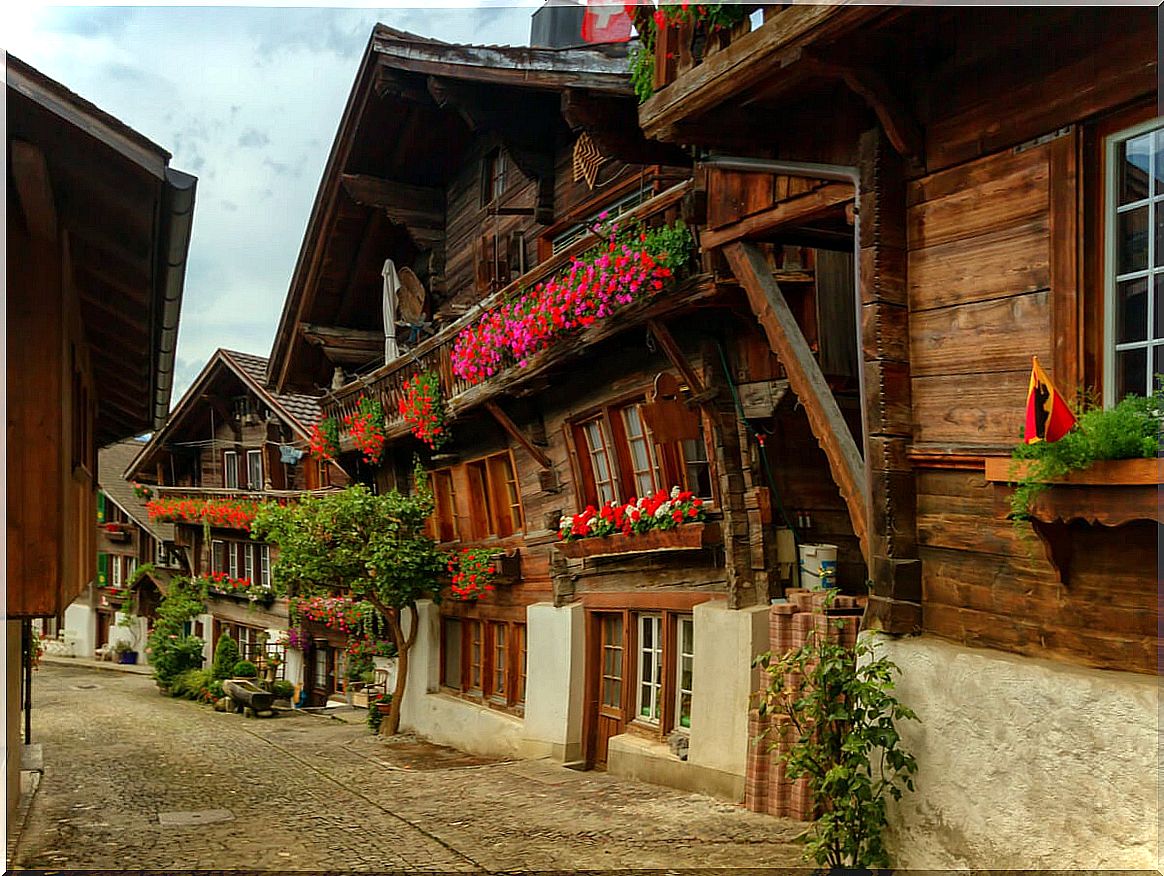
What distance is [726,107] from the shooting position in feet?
21.6

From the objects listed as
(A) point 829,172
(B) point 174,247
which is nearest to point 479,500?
(B) point 174,247

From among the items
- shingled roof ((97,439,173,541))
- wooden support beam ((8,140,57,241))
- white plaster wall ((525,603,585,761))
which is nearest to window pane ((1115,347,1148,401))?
wooden support beam ((8,140,57,241))

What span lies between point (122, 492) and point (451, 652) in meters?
26.2

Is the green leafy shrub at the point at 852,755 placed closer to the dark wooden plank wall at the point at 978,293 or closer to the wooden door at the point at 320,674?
the dark wooden plank wall at the point at 978,293

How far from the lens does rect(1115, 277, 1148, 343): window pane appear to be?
4.82m

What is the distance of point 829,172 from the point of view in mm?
6227

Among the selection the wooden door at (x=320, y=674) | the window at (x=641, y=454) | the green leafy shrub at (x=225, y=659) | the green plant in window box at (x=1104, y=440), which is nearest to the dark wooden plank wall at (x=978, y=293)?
the green plant in window box at (x=1104, y=440)

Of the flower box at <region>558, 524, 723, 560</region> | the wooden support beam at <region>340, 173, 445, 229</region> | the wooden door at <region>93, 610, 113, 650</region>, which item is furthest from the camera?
the wooden door at <region>93, 610, 113, 650</region>

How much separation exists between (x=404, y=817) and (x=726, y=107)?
22.1 ft

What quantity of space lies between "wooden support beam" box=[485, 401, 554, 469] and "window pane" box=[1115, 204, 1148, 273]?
9422 millimetres

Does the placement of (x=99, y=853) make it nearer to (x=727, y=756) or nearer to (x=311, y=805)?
(x=311, y=805)

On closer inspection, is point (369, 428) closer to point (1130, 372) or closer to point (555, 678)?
point (555, 678)

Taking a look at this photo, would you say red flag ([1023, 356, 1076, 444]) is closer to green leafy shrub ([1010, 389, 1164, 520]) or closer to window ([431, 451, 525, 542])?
green leafy shrub ([1010, 389, 1164, 520])

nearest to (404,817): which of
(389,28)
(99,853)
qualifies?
(99,853)
